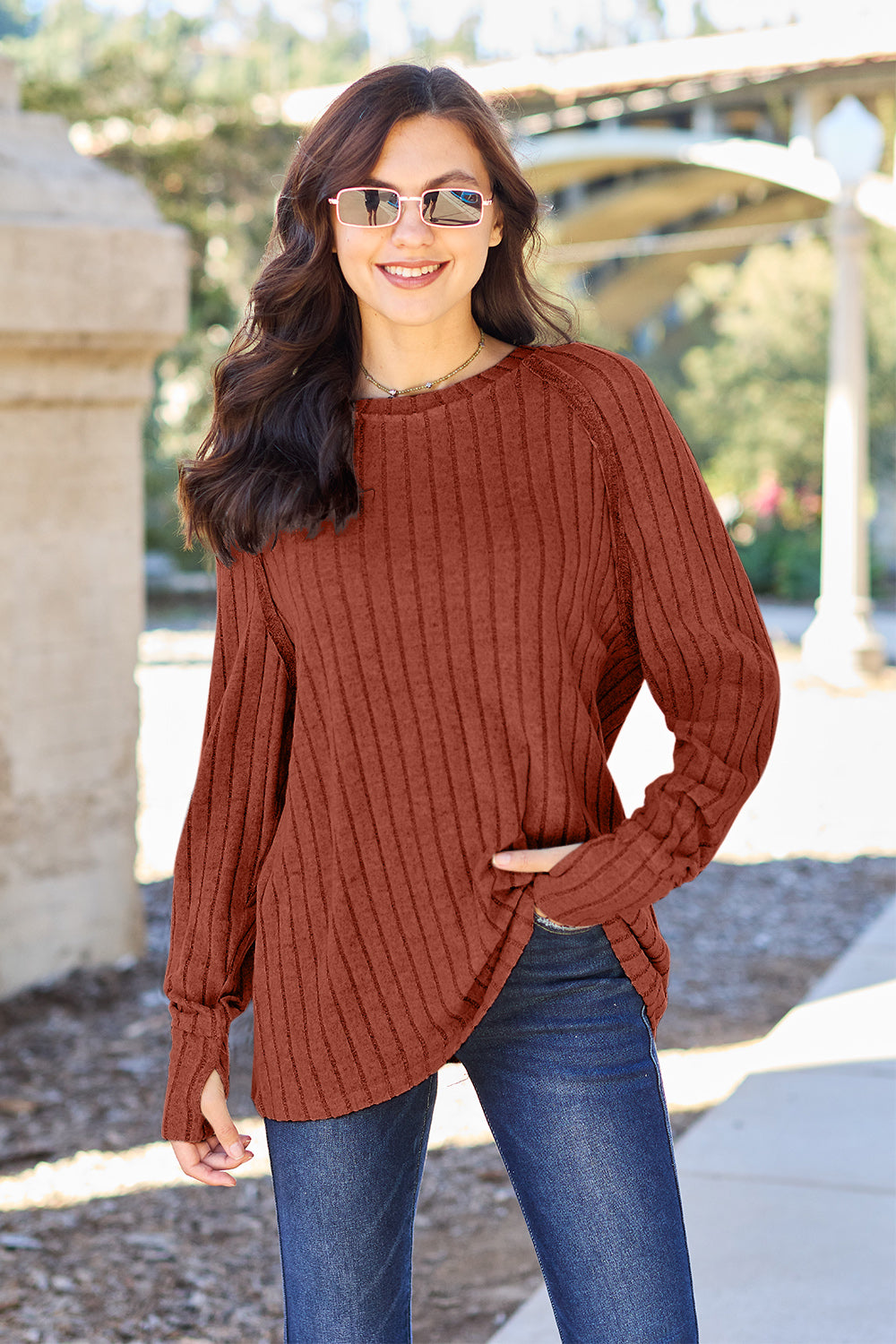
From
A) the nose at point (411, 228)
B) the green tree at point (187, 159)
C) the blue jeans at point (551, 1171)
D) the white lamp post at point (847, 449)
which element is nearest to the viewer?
the blue jeans at point (551, 1171)

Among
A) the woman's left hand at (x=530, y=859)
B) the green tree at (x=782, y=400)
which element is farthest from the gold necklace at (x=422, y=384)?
the green tree at (x=782, y=400)

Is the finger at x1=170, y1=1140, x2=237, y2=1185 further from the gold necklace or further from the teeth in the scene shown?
the teeth

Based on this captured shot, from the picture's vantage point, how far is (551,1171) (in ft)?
5.38

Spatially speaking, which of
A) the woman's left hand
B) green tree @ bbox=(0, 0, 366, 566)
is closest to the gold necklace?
the woman's left hand

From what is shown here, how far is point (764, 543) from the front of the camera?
19578 mm

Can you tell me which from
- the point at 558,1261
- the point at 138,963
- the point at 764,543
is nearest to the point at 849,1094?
the point at 138,963

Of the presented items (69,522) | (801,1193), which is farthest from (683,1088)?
(69,522)

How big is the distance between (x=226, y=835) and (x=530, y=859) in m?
0.41

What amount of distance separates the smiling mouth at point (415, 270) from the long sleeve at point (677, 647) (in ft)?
0.77

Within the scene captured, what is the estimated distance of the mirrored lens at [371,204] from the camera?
1.77 meters

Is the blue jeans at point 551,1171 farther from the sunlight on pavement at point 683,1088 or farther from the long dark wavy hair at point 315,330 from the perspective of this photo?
the sunlight on pavement at point 683,1088

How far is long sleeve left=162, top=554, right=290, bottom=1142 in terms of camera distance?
71.9 inches

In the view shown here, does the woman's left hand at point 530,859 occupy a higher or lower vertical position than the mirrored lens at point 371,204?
lower

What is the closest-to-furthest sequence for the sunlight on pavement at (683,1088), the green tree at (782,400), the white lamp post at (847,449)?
the sunlight on pavement at (683,1088) → the white lamp post at (847,449) → the green tree at (782,400)
